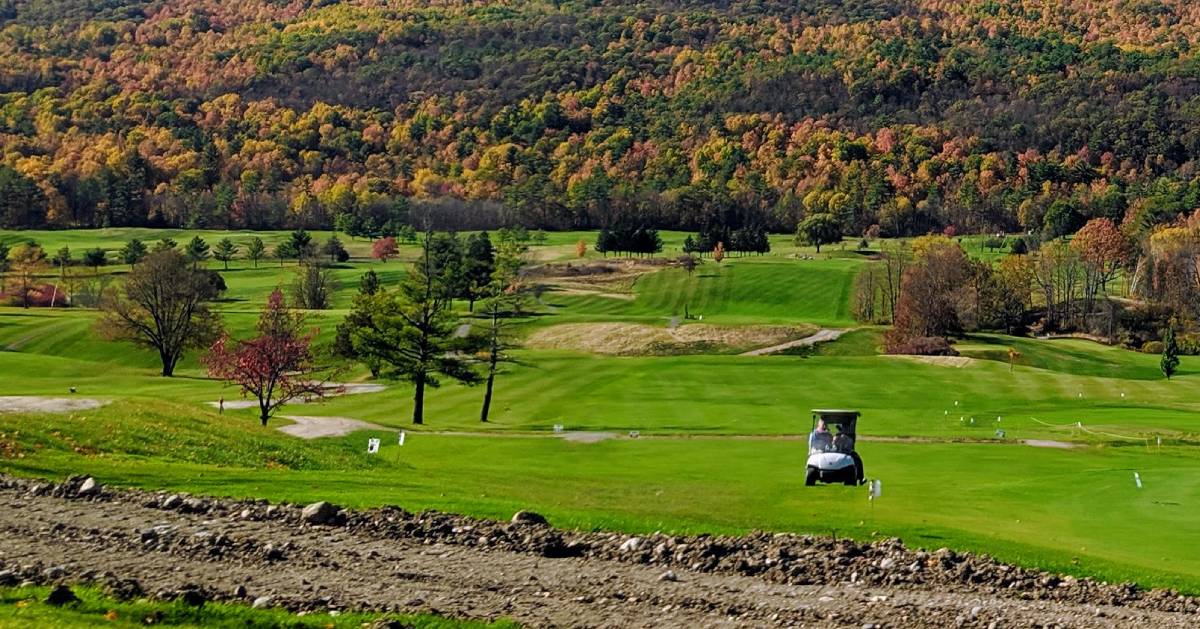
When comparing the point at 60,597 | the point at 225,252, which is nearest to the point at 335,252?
the point at 225,252

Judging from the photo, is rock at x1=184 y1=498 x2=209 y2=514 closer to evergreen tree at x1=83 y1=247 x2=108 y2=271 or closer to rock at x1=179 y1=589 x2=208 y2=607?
rock at x1=179 y1=589 x2=208 y2=607

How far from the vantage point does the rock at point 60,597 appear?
1103 cm

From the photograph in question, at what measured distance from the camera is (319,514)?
55.5ft

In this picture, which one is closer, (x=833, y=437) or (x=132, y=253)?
(x=833, y=437)

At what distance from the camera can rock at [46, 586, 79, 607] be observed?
36.2 ft

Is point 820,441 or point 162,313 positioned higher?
point 820,441

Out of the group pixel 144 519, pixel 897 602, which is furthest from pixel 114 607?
pixel 897 602

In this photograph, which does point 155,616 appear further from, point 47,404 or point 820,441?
point 47,404

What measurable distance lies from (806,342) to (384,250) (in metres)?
78.3

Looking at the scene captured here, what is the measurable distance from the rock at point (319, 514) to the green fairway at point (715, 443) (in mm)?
1839

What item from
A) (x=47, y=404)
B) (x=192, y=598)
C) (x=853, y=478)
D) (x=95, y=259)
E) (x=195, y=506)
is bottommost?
(x=95, y=259)

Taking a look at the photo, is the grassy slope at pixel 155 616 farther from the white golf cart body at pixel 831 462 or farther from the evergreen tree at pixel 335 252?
the evergreen tree at pixel 335 252

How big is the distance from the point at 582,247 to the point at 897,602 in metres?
140

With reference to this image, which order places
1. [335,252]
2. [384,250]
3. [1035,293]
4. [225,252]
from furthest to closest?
[384,250] < [335,252] < [225,252] < [1035,293]
